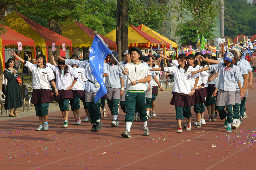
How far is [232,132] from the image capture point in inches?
452

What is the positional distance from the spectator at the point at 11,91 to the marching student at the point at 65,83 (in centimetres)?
310

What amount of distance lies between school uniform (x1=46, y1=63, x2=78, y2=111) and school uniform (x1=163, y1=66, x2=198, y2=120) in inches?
100

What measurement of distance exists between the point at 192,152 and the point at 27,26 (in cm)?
1576

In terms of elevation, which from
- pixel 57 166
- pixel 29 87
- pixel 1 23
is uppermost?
pixel 1 23

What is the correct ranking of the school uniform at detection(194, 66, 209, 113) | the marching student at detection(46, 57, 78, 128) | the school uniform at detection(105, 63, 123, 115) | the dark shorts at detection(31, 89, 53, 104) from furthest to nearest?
the school uniform at detection(105, 63, 123, 115) → the marching student at detection(46, 57, 78, 128) → the school uniform at detection(194, 66, 209, 113) → the dark shorts at detection(31, 89, 53, 104)

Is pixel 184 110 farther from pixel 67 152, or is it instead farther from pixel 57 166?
pixel 57 166

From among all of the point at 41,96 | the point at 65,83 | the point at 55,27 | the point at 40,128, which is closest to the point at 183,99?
the point at 65,83

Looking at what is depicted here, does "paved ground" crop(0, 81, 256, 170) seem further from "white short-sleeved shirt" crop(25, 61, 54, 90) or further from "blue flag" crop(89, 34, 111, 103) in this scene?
"blue flag" crop(89, 34, 111, 103)

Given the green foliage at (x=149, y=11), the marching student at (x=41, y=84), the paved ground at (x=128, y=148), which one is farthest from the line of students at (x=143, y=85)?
the green foliage at (x=149, y=11)

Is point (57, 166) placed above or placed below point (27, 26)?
below

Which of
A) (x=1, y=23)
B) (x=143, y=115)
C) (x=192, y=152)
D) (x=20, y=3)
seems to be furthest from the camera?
(x=20, y=3)

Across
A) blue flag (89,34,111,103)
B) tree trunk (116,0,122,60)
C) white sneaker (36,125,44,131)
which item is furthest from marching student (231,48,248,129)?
tree trunk (116,0,122,60)

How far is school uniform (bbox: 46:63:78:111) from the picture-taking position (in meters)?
13.0

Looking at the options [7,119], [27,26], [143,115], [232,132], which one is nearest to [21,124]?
[7,119]
